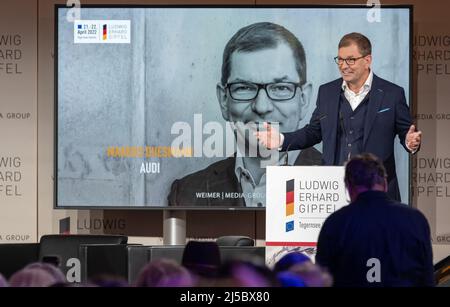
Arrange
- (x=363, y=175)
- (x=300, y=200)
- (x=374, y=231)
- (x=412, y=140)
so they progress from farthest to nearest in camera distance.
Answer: (x=412, y=140)
(x=300, y=200)
(x=363, y=175)
(x=374, y=231)

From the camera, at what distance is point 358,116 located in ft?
21.1

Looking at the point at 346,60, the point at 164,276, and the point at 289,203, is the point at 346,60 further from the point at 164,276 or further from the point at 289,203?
the point at 164,276

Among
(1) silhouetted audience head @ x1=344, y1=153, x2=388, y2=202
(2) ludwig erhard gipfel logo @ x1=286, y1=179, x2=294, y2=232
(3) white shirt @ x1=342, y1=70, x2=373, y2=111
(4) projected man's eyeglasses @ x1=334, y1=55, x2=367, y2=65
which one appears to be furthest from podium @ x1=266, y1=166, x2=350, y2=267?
(4) projected man's eyeglasses @ x1=334, y1=55, x2=367, y2=65

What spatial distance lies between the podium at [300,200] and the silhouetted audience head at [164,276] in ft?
8.12

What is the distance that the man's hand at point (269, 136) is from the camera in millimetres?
6598

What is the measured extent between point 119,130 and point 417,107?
2521mm

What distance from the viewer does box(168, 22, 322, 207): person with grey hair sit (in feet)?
21.5

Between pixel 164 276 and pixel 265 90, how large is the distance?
546 cm

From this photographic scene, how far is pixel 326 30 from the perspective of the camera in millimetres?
6508

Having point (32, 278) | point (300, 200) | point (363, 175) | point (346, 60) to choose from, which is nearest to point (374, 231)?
point (363, 175)

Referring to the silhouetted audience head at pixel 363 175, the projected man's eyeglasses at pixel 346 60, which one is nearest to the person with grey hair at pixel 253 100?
the projected man's eyeglasses at pixel 346 60

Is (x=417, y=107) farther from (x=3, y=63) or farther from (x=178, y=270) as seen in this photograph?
(x=178, y=270)

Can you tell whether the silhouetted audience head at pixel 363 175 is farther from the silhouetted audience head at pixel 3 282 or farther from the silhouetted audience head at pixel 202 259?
the silhouetted audience head at pixel 3 282
